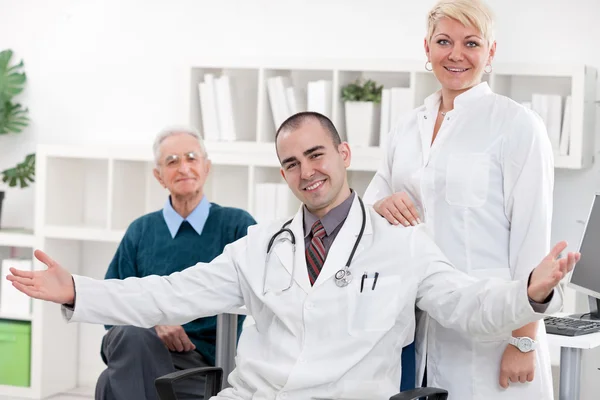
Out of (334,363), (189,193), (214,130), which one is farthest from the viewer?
(214,130)

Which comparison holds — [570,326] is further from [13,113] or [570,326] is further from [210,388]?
[13,113]

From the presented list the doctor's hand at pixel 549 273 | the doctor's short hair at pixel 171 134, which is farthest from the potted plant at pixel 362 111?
the doctor's hand at pixel 549 273

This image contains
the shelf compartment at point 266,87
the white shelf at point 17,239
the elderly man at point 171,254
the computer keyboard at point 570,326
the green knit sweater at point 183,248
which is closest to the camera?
the computer keyboard at point 570,326

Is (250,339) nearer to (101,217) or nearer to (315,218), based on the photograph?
(315,218)

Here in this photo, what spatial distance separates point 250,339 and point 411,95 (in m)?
2.16

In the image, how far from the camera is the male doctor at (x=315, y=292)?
7.73 feet

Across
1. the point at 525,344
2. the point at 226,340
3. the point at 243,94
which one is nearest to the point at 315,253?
the point at 525,344

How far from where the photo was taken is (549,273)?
2.02 m

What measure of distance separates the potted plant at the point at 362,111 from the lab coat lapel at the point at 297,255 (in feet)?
6.31

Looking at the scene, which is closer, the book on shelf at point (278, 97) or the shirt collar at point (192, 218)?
the shirt collar at point (192, 218)

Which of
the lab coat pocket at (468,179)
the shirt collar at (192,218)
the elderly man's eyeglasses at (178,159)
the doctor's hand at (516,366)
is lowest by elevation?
the doctor's hand at (516,366)

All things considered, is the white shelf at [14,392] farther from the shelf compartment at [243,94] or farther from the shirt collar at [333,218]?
the shirt collar at [333,218]

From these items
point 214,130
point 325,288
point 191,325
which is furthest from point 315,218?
point 214,130

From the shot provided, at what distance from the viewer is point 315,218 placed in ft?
→ 8.40
